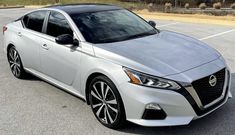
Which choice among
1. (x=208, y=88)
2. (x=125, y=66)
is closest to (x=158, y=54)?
(x=125, y=66)

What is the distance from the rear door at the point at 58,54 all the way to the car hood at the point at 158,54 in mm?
520

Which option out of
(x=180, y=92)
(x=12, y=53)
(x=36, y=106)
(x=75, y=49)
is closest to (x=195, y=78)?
(x=180, y=92)

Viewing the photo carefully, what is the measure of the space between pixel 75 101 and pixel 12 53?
7.29 feet

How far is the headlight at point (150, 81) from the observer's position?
14.0 ft

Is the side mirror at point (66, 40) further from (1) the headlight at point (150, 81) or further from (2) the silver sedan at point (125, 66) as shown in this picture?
(1) the headlight at point (150, 81)

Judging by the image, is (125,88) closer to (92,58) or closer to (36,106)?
(92,58)

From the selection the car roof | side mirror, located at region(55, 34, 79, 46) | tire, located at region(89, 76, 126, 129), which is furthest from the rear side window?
tire, located at region(89, 76, 126, 129)

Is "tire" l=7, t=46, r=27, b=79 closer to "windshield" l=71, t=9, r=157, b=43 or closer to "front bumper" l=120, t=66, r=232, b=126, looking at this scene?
"windshield" l=71, t=9, r=157, b=43

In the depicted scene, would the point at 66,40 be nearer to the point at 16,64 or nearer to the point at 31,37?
the point at 31,37

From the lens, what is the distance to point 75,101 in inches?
236

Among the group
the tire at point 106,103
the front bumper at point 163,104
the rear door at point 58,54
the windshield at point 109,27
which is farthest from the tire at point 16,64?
the front bumper at point 163,104

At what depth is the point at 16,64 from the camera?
7379mm

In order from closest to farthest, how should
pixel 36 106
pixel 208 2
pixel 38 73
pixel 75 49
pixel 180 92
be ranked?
1. pixel 180 92
2. pixel 75 49
3. pixel 36 106
4. pixel 38 73
5. pixel 208 2

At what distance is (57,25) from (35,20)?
0.95 meters
